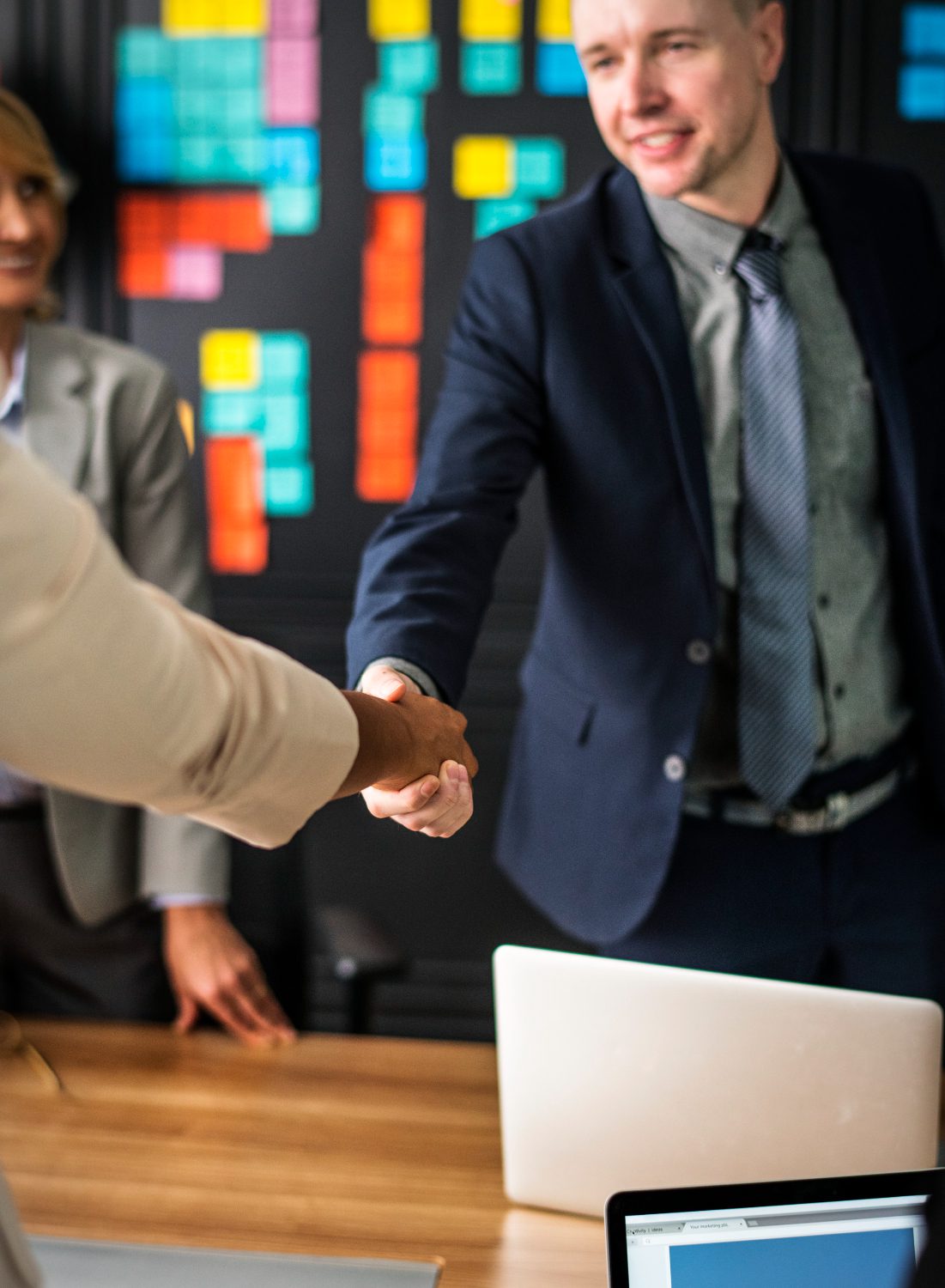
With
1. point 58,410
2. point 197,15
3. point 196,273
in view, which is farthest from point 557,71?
point 58,410

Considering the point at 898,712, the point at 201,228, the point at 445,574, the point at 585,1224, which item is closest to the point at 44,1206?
the point at 585,1224

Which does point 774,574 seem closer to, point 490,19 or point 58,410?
point 58,410

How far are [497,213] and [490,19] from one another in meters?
0.45

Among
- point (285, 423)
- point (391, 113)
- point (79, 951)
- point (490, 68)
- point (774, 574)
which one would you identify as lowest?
point (79, 951)

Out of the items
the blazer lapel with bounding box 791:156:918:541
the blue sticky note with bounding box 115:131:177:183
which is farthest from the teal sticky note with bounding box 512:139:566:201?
the blazer lapel with bounding box 791:156:918:541

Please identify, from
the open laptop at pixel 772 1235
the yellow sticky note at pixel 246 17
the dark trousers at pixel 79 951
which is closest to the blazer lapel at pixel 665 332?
the open laptop at pixel 772 1235

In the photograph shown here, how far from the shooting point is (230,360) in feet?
11.0

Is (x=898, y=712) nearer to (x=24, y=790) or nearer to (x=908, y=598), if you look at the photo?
(x=908, y=598)

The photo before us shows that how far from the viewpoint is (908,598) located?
5.82ft

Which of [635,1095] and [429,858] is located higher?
[635,1095]

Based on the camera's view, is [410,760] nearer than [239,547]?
Yes

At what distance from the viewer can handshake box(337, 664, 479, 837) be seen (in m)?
0.99

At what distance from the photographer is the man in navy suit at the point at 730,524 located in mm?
1716

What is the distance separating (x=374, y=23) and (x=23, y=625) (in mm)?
2912
